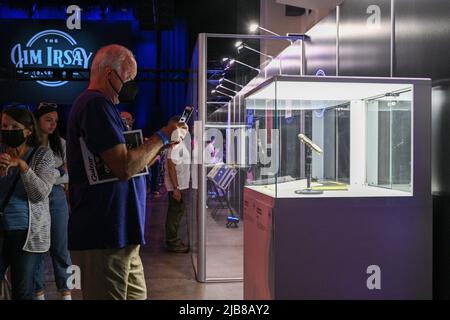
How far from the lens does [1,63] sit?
657cm

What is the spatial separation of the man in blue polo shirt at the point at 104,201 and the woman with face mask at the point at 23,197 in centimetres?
110

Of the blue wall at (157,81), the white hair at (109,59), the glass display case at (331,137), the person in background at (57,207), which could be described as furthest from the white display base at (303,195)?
the blue wall at (157,81)

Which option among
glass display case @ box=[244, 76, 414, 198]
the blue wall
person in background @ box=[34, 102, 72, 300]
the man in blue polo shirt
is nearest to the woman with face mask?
person in background @ box=[34, 102, 72, 300]

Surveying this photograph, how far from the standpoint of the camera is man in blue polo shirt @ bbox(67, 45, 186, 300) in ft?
6.31

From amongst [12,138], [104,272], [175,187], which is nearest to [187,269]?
[175,187]

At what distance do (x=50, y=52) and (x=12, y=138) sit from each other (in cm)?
283

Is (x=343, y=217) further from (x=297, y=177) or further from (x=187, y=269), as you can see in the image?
(x=187, y=269)

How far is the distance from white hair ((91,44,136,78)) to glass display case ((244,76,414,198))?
0.70 metres

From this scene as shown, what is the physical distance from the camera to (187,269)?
215 inches

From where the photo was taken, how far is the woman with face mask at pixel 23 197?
296cm

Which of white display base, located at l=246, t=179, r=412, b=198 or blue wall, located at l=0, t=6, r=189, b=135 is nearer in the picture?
white display base, located at l=246, t=179, r=412, b=198

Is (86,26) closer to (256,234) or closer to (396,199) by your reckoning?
(256,234)

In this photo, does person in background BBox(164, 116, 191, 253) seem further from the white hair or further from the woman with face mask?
the white hair
